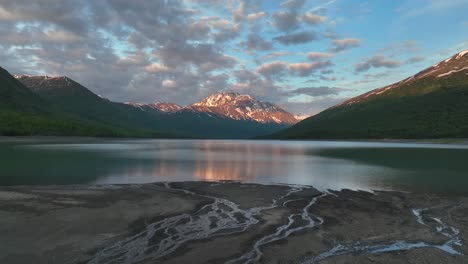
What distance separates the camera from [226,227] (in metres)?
22.0

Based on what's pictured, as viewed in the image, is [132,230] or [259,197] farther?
[259,197]

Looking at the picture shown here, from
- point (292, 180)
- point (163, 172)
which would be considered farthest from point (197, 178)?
point (292, 180)

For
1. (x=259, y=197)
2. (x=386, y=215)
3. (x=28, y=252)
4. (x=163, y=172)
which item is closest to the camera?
(x=28, y=252)

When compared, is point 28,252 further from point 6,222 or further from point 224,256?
point 224,256

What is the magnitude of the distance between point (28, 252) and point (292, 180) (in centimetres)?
3703

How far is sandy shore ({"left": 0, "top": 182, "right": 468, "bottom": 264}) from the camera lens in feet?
54.1

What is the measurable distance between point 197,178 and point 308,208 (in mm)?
23345

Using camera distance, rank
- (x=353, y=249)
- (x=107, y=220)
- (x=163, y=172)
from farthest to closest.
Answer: (x=163, y=172) → (x=107, y=220) → (x=353, y=249)

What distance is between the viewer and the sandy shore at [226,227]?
16484 mm

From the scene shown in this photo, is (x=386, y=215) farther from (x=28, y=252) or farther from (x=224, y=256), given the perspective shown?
(x=28, y=252)

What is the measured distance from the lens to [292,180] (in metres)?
47.8

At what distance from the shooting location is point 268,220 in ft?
78.4

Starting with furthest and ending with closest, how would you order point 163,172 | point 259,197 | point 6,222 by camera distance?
point 163,172
point 259,197
point 6,222

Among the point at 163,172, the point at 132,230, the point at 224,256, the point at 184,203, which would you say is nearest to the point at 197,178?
the point at 163,172
